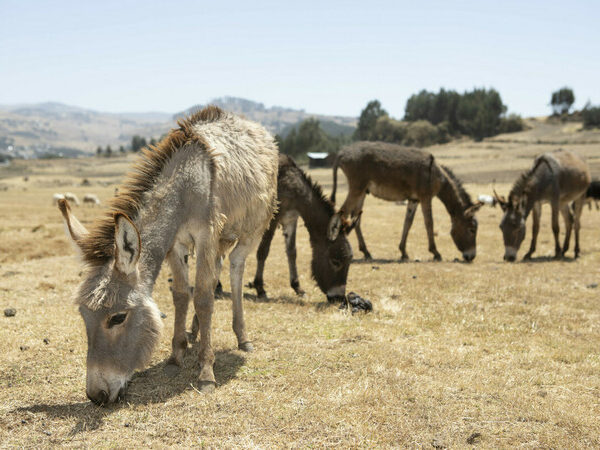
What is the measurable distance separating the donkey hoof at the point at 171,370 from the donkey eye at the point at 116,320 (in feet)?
4.78

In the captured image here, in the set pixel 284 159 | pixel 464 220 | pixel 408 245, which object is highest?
pixel 284 159

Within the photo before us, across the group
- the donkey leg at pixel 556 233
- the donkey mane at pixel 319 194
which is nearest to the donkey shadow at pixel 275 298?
the donkey mane at pixel 319 194

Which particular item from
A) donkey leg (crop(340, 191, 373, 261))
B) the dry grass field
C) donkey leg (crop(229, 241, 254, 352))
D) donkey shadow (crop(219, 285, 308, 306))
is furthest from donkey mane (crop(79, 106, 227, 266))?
donkey leg (crop(340, 191, 373, 261))

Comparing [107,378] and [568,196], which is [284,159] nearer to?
[107,378]

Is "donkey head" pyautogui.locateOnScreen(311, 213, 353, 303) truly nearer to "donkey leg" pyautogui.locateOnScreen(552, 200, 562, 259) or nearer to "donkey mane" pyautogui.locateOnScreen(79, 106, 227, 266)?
"donkey mane" pyautogui.locateOnScreen(79, 106, 227, 266)

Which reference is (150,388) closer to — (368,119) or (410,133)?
(410,133)

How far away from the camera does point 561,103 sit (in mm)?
134500

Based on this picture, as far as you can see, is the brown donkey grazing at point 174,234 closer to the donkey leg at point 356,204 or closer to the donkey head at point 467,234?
the donkey leg at point 356,204

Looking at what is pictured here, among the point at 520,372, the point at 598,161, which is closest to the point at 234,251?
the point at 520,372

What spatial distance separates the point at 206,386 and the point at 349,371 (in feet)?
5.98

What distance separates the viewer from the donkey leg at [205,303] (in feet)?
17.5

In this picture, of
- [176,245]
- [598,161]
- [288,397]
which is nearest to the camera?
[288,397]

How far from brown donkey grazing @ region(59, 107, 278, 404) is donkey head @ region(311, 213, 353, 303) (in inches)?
94.1

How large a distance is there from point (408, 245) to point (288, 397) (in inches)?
497
